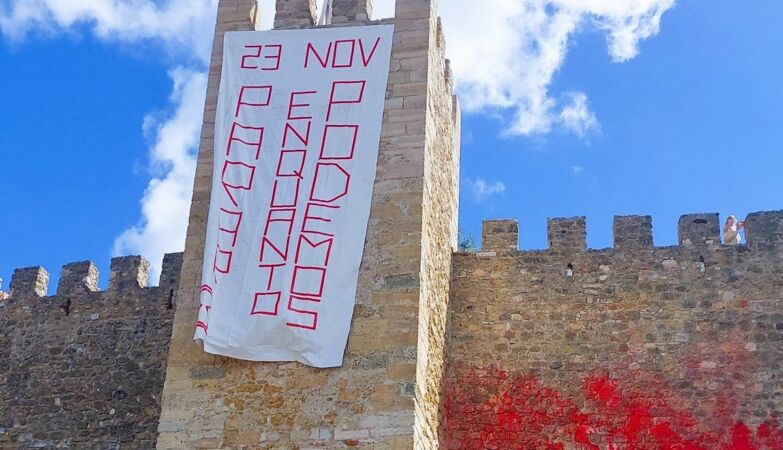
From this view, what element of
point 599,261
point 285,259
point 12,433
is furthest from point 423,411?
point 12,433

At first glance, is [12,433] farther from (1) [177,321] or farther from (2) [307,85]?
(2) [307,85]

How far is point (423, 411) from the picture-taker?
8.38 metres

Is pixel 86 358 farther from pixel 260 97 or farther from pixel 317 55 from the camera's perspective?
pixel 317 55

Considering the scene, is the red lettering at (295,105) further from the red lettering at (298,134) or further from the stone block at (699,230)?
the stone block at (699,230)

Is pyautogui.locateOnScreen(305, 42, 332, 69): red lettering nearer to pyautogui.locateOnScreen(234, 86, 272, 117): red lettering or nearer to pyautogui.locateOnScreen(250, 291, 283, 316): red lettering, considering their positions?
pyautogui.locateOnScreen(234, 86, 272, 117): red lettering

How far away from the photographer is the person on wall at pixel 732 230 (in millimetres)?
10633

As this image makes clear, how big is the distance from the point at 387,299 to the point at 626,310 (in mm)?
3087

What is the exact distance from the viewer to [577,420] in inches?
392

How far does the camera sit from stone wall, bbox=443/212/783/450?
984 cm

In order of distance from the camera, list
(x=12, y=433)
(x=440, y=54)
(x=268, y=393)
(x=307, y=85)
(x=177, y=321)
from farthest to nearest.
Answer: (x=12, y=433), (x=440, y=54), (x=307, y=85), (x=177, y=321), (x=268, y=393)

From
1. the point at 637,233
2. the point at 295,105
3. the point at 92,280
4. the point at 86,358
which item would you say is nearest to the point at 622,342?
the point at 637,233

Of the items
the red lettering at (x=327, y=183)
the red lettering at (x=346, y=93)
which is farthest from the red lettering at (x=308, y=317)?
the red lettering at (x=346, y=93)

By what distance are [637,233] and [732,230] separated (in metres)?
0.90

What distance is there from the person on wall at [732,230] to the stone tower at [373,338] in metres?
3.04
